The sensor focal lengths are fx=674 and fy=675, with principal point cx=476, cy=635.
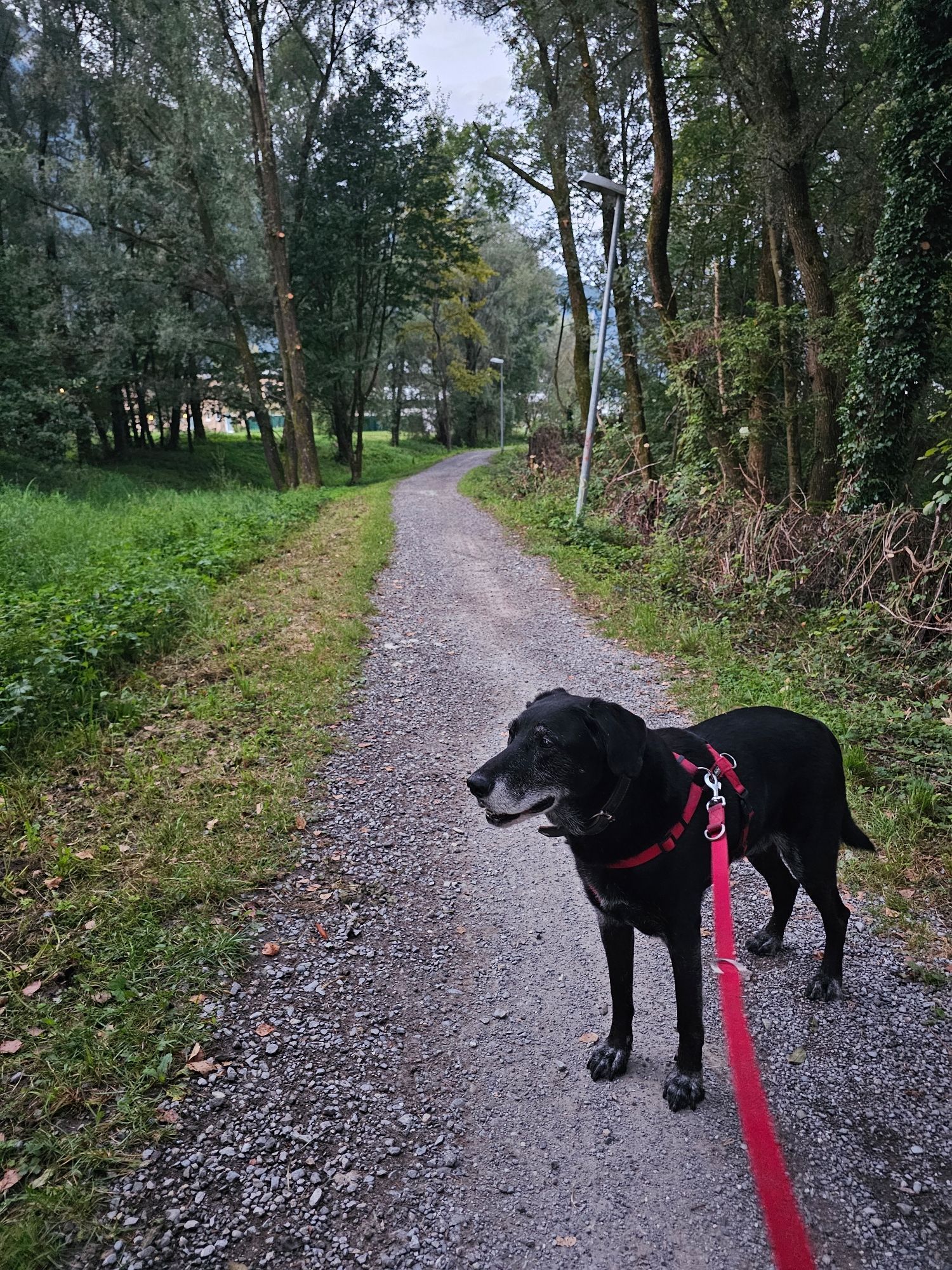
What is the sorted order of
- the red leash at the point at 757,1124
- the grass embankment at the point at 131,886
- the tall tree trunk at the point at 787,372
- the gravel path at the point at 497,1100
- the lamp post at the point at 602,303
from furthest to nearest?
the tall tree trunk at the point at 787,372 → the lamp post at the point at 602,303 → the grass embankment at the point at 131,886 → the gravel path at the point at 497,1100 → the red leash at the point at 757,1124

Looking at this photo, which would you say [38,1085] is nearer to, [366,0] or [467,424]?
[366,0]

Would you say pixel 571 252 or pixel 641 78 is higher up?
pixel 641 78

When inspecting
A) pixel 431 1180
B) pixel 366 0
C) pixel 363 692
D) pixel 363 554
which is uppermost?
pixel 366 0

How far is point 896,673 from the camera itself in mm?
6352

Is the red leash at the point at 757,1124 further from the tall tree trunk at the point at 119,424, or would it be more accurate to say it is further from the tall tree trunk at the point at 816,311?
the tall tree trunk at the point at 119,424

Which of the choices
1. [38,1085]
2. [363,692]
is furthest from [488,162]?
[38,1085]

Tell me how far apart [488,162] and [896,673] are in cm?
2184

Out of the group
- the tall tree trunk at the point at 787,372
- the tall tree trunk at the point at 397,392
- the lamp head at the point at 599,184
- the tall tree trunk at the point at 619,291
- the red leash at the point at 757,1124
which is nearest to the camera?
the red leash at the point at 757,1124

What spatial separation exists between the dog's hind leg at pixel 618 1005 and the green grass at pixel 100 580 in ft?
14.7

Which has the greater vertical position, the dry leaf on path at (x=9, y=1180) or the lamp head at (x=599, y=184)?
the lamp head at (x=599, y=184)

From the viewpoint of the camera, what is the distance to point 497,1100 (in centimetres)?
269

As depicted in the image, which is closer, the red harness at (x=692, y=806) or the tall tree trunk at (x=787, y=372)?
the red harness at (x=692, y=806)

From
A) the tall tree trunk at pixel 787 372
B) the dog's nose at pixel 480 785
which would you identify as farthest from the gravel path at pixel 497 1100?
the tall tree trunk at pixel 787 372

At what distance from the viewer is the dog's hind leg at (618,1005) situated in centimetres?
273
